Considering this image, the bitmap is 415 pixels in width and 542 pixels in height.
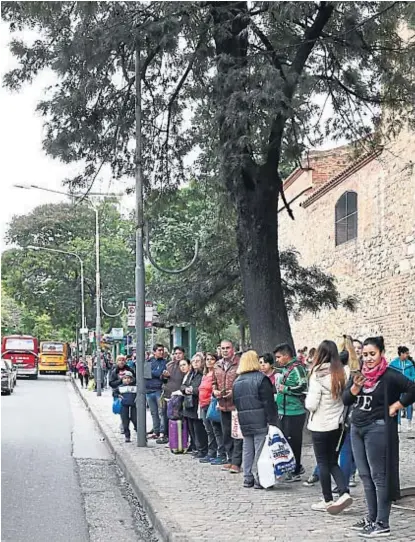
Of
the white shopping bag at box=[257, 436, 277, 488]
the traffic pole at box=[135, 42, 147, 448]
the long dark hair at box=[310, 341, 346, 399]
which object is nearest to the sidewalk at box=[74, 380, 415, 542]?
the white shopping bag at box=[257, 436, 277, 488]

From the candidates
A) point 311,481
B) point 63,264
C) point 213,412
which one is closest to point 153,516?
point 311,481

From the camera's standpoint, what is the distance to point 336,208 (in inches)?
1080

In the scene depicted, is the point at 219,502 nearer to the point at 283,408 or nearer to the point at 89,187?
the point at 283,408

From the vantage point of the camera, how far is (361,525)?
302 inches

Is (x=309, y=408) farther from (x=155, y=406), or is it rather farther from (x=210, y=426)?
(x=155, y=406)

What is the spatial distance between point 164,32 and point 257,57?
1.42m

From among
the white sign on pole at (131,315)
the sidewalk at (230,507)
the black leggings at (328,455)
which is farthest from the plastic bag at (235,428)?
the white sign on pole at (131,315)

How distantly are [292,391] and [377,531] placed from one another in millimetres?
3399

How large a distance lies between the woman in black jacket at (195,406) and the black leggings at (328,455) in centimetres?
498

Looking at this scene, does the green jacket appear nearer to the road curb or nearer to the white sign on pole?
the road curb

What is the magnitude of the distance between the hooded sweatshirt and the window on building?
17.2 metres

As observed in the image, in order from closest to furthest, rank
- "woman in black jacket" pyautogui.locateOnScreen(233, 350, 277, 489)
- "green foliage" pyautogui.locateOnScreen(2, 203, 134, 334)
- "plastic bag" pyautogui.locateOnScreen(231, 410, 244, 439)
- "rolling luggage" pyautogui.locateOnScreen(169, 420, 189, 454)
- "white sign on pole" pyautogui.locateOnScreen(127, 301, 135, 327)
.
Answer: "woman in black jacket" pyautogui.locateOnScreen(233, 350, 277, 489)
"plastic bag" pyautogui.locateOnScreen(231, 410, 244, 439)
"rolling luggage" pyautogui.locateOnScreen(169, 420, 189, 454)
"white sign on pole" pyautogui.locateOnScreen(127, 301, 135, 327)
"green foliage" pyautogui.locateOnScreen(2, 203, 134, 334)

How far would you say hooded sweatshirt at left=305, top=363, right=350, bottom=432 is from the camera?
8.35 m

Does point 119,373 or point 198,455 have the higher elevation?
point 119,373
